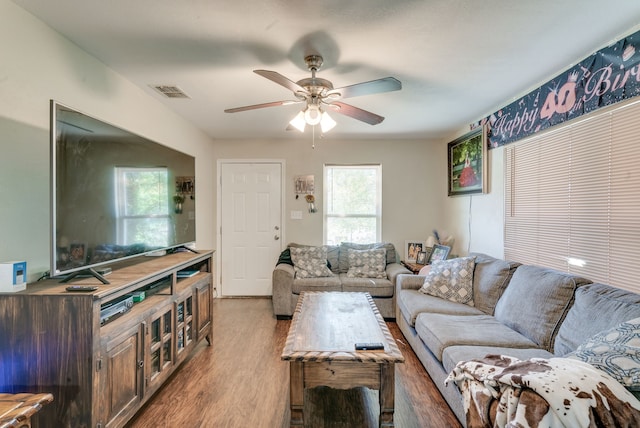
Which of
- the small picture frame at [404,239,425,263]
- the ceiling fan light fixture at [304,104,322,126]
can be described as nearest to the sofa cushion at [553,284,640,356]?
the ceiling fan light fixture at [304,104,322,126]

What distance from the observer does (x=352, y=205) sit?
4.52 metres

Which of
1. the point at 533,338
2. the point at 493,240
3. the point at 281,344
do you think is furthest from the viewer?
the point at 493,240

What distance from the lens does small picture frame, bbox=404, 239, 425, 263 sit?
14.1 feet

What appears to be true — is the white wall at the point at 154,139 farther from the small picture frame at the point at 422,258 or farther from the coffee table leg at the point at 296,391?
the coffee table leg at the point at 296,391

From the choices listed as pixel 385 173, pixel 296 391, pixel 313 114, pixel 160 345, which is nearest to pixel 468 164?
pixel 385 173

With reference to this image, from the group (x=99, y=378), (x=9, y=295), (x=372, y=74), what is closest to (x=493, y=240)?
(x=372, y=74)

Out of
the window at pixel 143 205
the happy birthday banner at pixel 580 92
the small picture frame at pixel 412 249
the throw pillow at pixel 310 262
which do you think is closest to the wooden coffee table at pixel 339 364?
the window at pixel 143 205

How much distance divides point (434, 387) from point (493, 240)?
1.77 m

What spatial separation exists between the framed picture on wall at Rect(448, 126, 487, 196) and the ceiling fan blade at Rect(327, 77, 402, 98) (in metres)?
2.02

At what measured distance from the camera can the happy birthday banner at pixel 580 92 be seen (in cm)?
176

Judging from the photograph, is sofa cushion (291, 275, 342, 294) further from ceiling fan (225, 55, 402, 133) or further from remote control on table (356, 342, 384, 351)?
ceiling fan (225, 55, 402, 133)

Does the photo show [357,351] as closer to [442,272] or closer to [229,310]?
[442,272]

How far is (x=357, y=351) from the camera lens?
5.48 ft

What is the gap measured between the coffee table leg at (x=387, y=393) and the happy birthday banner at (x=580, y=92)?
2.12m
